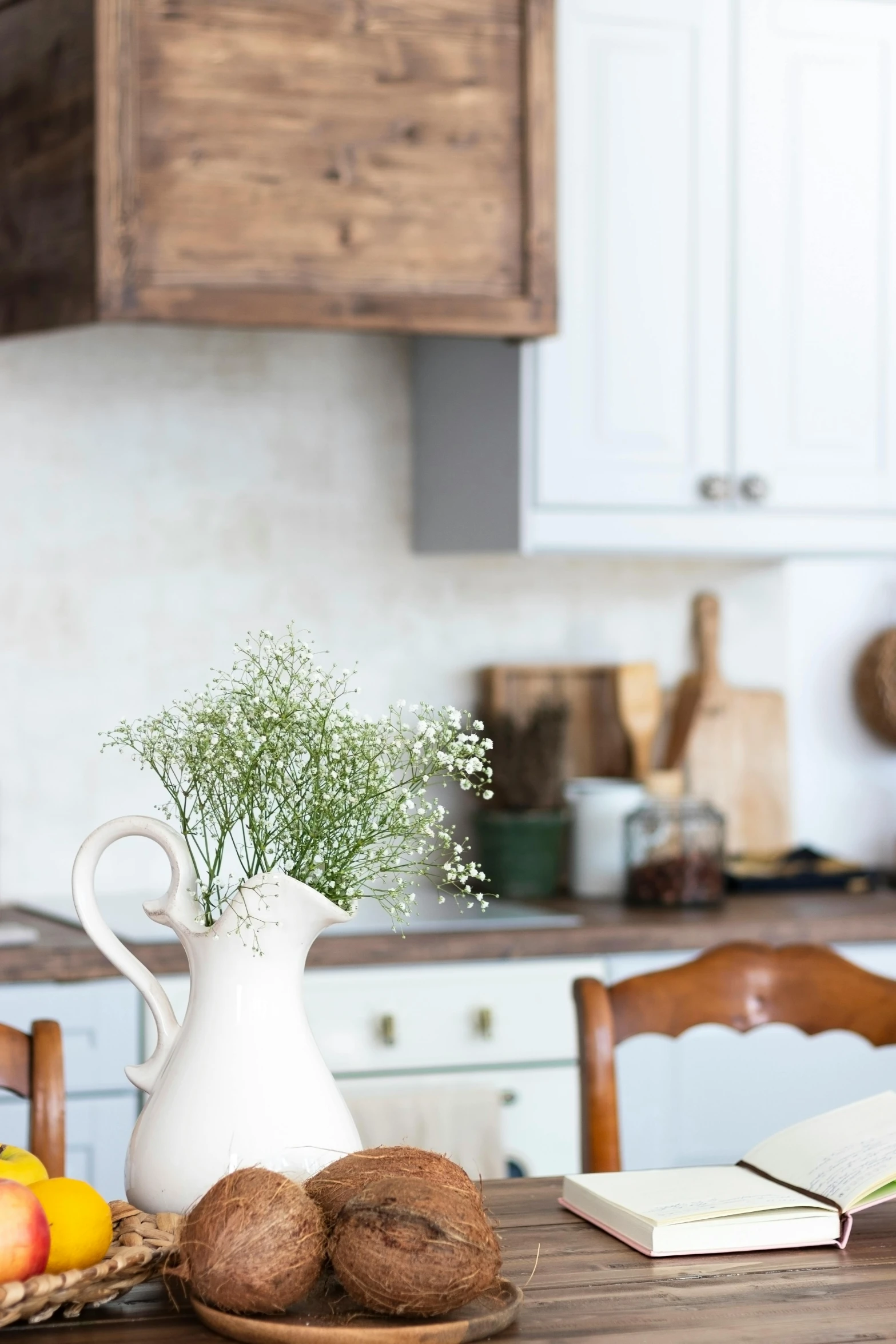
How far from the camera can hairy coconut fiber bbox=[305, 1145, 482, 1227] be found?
1.07 metres

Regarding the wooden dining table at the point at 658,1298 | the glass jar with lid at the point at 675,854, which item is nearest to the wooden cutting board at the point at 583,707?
the glass jar with lid at the point at 675,854

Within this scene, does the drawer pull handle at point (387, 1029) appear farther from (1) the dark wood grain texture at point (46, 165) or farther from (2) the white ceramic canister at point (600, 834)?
(1) the dark wood grain texture at point (46, 165)

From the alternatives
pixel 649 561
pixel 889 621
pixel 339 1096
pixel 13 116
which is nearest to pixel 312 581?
pixel 649 561

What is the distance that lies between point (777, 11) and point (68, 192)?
121 centimetres

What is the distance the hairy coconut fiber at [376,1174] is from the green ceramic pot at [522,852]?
1870mm

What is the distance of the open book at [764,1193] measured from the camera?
1.24 meters

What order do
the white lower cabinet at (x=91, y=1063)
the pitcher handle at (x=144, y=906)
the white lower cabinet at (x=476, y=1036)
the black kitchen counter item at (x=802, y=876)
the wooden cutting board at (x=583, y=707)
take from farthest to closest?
the wooden cutting board at (x=583, y=707)
the black kitchen counter item at (x=802, y=876)
the white lower cabinet at (x=476, y=1036)
the white lower cabinet at (x=91, y=1063)
the pitcher handle at (x=144, y=906)

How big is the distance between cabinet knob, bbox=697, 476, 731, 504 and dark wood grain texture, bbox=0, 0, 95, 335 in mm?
1010

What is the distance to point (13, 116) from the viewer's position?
265cm

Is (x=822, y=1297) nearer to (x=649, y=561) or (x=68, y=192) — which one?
(x=68, y=192)

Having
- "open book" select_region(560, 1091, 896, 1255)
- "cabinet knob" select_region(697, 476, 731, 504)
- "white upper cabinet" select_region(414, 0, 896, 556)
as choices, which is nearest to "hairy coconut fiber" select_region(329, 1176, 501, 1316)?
"open book" select_region(560, 1091, 896, 1255)

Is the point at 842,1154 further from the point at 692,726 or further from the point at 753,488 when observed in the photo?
the point at 692,726

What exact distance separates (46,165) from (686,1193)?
185 centimetres

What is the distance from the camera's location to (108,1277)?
109 centimetres
